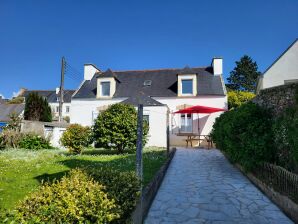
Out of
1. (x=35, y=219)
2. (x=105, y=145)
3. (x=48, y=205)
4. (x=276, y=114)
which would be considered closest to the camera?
(x=35, y=219)

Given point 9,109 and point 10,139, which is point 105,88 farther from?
point 9,109

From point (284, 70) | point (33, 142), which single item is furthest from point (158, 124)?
point (284, 70)

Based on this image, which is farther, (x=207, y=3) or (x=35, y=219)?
(x=207, y=3)

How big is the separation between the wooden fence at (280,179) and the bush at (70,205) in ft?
12.1

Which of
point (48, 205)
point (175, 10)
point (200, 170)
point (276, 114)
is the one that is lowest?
point (200, 170)

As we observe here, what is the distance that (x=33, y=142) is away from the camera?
16453 millimetres

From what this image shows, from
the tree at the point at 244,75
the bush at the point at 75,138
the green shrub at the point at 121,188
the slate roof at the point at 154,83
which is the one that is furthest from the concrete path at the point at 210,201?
the tree at the point at 244,75

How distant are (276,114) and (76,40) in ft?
45.1

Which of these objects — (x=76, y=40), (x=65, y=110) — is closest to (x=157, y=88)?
(x=76, y=40)

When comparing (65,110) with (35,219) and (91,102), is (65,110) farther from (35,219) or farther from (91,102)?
(35,219)

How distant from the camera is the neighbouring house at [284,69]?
17.2m

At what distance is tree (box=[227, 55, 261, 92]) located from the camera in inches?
2045

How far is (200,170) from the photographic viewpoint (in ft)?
30.7

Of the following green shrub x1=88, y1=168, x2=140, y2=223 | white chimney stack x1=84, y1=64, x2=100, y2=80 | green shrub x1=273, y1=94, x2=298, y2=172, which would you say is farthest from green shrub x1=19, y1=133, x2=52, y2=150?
green shrub x1=273, y1=94, x2=298, y2=172
